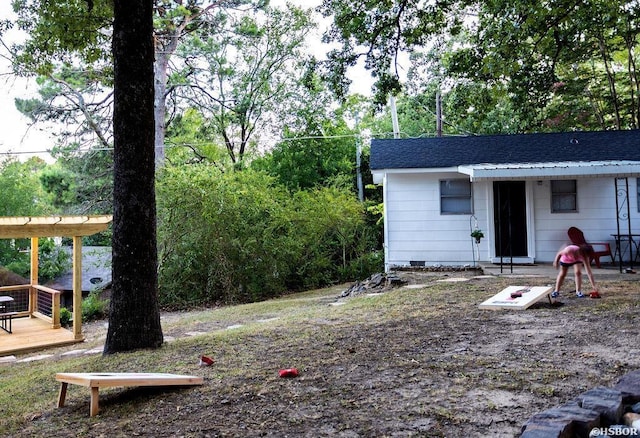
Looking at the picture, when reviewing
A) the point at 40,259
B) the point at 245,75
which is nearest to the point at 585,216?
the point at 245,75

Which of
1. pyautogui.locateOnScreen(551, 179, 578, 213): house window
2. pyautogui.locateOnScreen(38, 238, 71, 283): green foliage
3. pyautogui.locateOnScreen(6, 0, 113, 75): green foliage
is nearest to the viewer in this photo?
pyautogui.locateOnScreen(6, 0, 113, 75): green foliage

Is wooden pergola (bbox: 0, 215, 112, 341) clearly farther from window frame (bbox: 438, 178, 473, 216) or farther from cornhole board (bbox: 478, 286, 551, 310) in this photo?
window frame (bbox: 438, 178, 473, 216)

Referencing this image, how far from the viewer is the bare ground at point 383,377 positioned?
3236mm

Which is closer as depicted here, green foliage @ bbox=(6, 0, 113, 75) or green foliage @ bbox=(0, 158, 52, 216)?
green foliage @ bbox=(6, 0, 113, 75)

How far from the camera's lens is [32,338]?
33.1 ft

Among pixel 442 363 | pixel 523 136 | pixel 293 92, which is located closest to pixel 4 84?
pixel 442 363

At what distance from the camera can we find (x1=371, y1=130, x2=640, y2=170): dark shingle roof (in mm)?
12945

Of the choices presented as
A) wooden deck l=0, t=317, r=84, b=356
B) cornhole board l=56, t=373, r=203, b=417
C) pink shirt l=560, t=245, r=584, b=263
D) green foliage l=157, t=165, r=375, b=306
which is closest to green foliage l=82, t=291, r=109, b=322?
green foliage l=157, t=165, r=375, b=306

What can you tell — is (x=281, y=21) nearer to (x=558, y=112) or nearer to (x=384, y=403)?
(x=558, y=112)

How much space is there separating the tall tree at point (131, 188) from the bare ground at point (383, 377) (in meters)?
0.67

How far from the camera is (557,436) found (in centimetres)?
257

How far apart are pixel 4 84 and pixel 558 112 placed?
1878 centimetres

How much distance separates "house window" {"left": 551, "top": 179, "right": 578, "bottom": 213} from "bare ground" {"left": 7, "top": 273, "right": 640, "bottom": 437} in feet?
20.3
